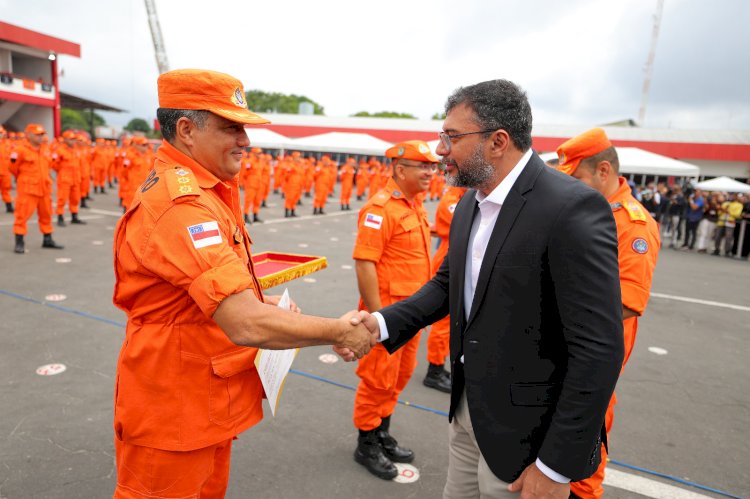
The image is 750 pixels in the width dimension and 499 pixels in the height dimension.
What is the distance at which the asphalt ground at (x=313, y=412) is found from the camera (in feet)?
9.09

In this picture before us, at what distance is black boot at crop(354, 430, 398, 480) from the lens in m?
2.89

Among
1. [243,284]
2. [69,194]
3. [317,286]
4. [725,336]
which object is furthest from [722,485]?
[69,194]

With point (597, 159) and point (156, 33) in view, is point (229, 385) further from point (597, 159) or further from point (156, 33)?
point (156, 33)

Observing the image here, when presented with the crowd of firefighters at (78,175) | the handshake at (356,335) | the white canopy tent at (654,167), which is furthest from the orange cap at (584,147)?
the white canopy tent at (654,167)

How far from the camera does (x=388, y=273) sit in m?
3.25

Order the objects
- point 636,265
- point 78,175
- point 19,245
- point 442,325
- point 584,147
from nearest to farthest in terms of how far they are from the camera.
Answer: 1. point 636,265
2. point 584,147
3. point 442,325
4. point 19,245
5. point 78,175

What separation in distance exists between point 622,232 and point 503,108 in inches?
49.5

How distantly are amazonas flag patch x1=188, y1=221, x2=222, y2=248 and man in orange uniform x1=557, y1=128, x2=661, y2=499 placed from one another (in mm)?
1987

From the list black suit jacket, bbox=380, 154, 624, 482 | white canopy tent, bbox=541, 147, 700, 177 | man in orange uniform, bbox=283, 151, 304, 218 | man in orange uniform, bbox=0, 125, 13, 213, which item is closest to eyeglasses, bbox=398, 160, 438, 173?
black suit jacket, bbox=380, 154, 624, 482

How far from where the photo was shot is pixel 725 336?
6.23 metres

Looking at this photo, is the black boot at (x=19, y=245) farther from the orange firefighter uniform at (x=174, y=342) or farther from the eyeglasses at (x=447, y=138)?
Result: the eyeglasses at (x=447, y=138)

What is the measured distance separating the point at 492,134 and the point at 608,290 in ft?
2.17

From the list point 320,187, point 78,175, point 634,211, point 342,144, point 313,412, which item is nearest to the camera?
point 634,211

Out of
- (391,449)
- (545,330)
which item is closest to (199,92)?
(545,330)
